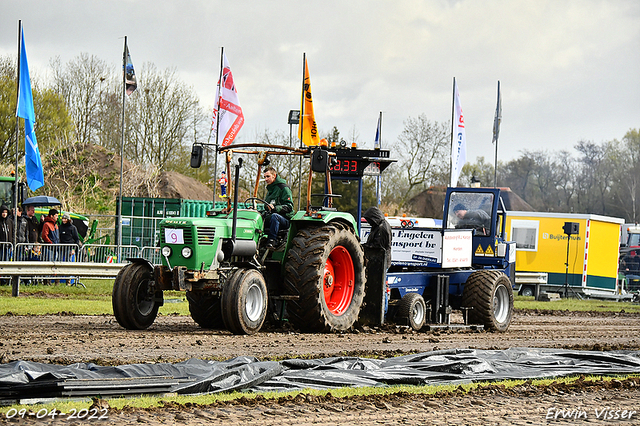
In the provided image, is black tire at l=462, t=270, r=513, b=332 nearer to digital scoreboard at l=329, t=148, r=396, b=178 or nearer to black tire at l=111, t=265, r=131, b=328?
digital scoreboard at l=329, t=148, r=396, b=178

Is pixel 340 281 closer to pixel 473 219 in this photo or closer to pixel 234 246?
pixel 234 246

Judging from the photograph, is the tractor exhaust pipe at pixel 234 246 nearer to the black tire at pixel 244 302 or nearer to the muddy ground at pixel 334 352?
the black tire at pixel 244 302

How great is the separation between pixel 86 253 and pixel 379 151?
30.9ft

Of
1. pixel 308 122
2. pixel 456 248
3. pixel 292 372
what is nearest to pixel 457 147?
pixel 308 122

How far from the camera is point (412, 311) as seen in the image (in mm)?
12461

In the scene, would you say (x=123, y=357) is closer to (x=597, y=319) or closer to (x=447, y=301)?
(x=447, y=301)

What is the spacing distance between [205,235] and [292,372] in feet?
12.0

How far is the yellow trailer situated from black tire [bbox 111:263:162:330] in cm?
1800

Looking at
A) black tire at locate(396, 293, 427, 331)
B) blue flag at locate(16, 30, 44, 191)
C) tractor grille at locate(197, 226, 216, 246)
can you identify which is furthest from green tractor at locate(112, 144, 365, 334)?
blue flag at locate(16, 30, 44, 191)

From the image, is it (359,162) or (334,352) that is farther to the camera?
(359,162)

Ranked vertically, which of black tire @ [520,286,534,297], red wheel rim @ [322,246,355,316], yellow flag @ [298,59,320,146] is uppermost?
yellow flag @ [298,59,320,146]

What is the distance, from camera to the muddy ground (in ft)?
17.7

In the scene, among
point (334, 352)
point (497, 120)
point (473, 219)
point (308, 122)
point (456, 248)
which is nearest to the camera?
point (334, 352)

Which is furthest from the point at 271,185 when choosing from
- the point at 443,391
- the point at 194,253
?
the point at 443,391
